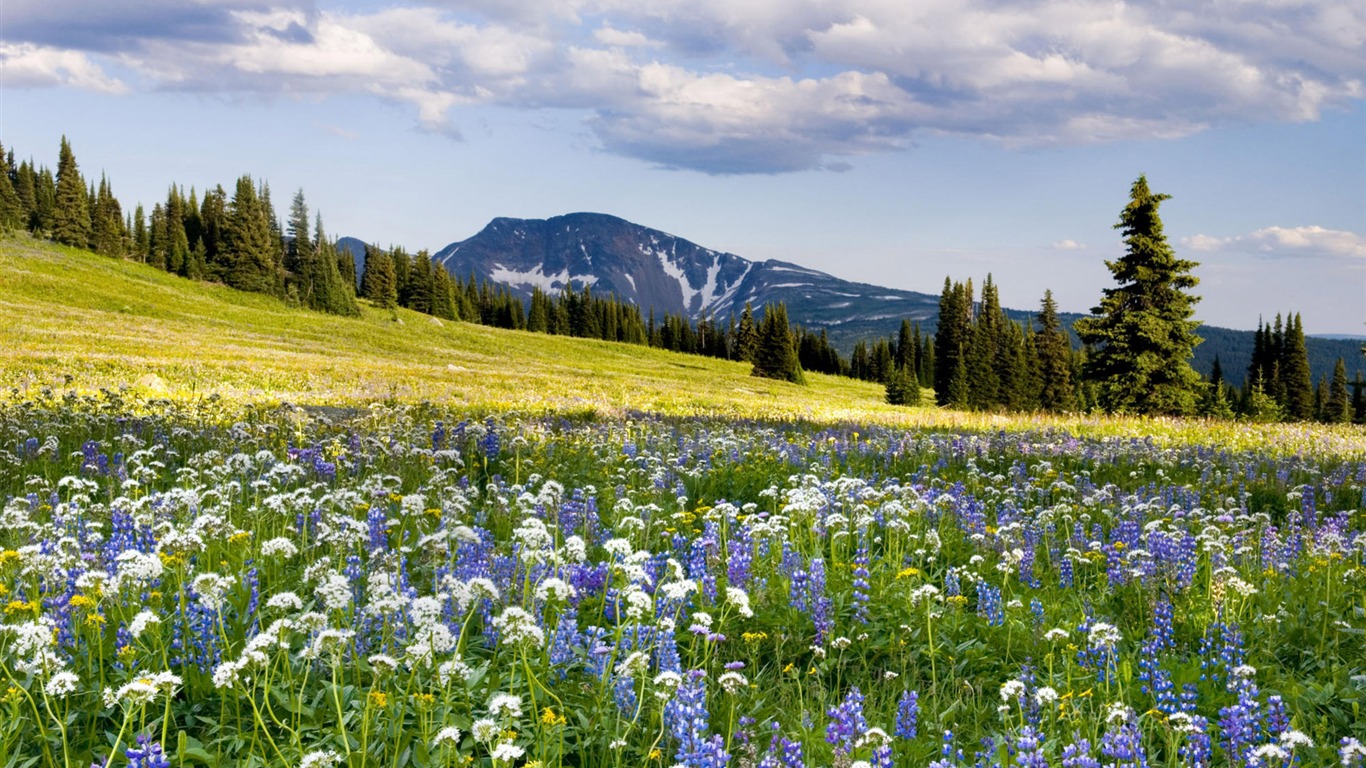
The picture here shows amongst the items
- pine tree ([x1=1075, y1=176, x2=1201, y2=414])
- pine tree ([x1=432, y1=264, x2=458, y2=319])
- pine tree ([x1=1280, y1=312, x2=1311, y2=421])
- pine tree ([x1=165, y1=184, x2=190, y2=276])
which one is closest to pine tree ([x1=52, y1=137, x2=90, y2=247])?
pine tree ([x1=165, y1=184, x2=190, y2=276])

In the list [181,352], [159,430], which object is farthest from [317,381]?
[159,430]

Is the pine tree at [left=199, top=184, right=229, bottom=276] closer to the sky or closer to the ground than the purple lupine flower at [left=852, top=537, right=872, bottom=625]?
closer to the sky

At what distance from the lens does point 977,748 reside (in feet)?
15.2

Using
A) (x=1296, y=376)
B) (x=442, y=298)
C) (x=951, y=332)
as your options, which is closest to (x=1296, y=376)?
(x=1296, y=376)

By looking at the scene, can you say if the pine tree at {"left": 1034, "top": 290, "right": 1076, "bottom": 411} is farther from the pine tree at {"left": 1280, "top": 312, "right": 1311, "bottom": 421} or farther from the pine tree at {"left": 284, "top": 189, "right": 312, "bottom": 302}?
the pine tree at {"left": 284, "top": 189, "right": 312, "bottom": 302}

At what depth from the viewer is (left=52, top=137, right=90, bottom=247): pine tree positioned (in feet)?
333

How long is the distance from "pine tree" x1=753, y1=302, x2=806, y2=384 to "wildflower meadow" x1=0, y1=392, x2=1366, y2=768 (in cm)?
8183

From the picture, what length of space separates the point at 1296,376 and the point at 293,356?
12025 cm

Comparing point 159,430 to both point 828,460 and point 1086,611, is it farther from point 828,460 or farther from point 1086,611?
point 1086,611

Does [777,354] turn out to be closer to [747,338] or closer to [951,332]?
[951,332]

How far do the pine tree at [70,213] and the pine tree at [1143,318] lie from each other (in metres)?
109

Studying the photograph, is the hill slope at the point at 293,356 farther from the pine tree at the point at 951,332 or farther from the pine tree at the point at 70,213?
the pine tree at the point at 951,332

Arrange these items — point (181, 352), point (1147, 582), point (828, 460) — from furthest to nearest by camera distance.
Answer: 1. point (181, 352)
2. point (828, 460)
3. point (1147, 582)

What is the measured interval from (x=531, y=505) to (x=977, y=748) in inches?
179
